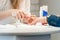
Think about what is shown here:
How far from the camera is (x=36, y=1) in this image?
6.90ft

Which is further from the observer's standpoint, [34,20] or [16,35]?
[34,20]

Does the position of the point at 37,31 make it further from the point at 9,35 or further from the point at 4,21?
the point at 4,21

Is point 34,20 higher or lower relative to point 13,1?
lower

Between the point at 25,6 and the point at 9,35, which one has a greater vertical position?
the point at 25,6

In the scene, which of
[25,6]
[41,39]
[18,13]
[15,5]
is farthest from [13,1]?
[41,39]

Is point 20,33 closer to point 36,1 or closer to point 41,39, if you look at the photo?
point 41,39

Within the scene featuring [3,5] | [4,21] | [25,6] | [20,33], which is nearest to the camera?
[20,33]

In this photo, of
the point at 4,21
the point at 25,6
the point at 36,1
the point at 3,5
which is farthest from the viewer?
the point at 36,1

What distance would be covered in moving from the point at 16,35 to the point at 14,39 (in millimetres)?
25

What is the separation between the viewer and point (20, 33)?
59cm

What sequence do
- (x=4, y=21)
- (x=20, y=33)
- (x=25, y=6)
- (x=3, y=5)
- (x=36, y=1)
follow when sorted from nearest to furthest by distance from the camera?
(x=20, y=33), (x=4, y=21), (x=3, y=5), (x=25, y=6), (x=36, y=1)

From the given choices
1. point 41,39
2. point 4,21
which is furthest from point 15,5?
point 41,39

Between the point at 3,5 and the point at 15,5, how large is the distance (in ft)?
0.39

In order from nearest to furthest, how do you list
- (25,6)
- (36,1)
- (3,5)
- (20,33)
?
(20,33) → (3,5) → (25,6) → (36,1)
